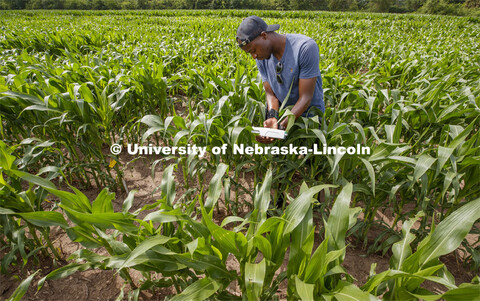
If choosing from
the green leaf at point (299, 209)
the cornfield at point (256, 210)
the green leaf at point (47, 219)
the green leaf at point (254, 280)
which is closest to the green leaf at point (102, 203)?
the cornfield at point (256, 210)

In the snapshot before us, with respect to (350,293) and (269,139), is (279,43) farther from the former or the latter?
(350,293)

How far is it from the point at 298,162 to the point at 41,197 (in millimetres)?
1809

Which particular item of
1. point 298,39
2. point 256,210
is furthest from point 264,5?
point 256,210

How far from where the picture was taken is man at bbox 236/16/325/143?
162 cm

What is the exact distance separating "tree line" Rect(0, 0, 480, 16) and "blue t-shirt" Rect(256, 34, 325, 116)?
148 ft

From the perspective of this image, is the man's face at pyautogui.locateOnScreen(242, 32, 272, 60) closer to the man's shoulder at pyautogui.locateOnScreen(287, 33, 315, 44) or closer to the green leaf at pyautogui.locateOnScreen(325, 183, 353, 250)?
the man's shoulder at pyautogui.locateOnScreen(287, 33, 315, 44)

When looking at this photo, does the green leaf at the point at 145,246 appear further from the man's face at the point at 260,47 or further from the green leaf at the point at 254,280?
the man's face at the point at 260,47

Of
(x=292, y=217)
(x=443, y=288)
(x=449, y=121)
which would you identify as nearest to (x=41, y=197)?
(x=292, y=217)

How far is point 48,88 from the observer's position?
2283 mm

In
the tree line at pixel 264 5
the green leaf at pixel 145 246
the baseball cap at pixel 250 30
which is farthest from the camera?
the tree line at pixel 264 5

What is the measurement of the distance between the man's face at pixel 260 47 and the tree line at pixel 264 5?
45.3m

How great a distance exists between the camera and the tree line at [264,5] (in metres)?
39.7

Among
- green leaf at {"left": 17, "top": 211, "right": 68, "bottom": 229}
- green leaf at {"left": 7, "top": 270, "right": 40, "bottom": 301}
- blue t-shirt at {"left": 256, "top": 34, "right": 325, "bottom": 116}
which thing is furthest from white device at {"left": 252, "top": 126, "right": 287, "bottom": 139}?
green leaf at {"left": 7, "top": 270, "right": 40, "bottom": 301}

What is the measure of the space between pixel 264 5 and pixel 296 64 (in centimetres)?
5040
